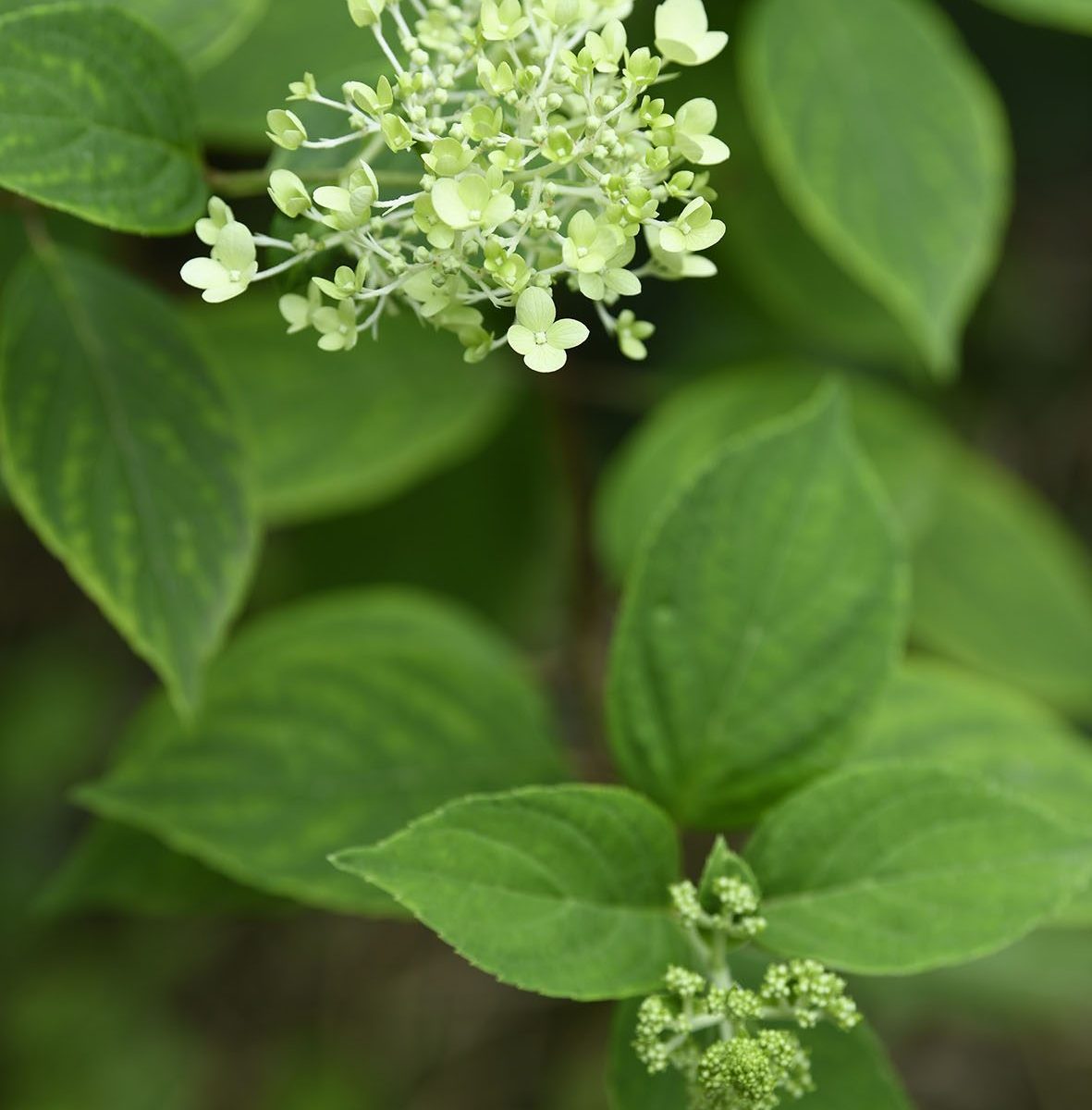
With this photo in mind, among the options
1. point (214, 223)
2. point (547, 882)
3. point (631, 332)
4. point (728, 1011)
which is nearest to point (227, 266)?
point (214, 223)

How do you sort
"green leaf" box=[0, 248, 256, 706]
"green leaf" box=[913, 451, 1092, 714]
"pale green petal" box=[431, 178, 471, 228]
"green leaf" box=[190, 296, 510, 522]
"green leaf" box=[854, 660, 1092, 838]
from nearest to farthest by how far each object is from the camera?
"pale green petal" box=[431, 178, 471, 228] < "green leaf" box=[0, 248, 256, 706] < "green leaf" box=[854, 660, 1092, 838] < "green leaf" box=[190, 296, 510, 522] < "green leaf" box=[913, 451, 1092, 714]

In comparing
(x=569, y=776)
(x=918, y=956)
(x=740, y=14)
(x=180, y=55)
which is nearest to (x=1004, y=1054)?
(x=569, y=776)

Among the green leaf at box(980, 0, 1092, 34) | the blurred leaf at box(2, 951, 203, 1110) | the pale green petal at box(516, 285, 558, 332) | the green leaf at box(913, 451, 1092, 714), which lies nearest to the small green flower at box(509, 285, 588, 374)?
the pale green petal at box(516, 285, 558, 332)

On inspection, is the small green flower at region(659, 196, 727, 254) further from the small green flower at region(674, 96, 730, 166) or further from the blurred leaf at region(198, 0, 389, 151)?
the blurred leaf at region(198, 0, 389, 151)

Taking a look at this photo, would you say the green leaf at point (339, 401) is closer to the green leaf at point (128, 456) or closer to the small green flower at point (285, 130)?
the green leaf at point (128, 456)

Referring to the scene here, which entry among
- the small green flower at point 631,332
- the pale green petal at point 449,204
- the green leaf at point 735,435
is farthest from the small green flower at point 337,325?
the green leaf at point 735,435

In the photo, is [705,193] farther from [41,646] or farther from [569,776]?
[41,646]
